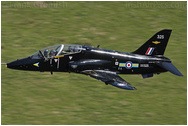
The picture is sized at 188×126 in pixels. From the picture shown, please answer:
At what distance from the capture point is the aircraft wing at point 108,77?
27059mm

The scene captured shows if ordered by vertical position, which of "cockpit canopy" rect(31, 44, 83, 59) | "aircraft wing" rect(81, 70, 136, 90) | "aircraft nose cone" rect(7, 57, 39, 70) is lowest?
"aircraft wing" rect(81, 70, 136, 90)

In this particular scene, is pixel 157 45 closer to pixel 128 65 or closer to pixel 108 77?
pixel 128 65

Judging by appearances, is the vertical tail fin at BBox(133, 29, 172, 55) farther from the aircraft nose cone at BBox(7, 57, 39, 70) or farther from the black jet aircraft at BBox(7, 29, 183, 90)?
the aircraft nose cone at BBox(7, 57, 39, 70)

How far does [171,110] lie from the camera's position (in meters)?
28.8

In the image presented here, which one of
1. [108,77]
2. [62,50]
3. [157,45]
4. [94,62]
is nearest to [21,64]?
[62,50]

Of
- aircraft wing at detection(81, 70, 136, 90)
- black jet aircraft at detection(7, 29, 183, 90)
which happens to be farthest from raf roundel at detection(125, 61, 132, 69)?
aircraft wing at detection(81, 70, 136, 90)

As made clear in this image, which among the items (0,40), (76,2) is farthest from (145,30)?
(0,40)

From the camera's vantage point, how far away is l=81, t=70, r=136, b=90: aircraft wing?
88.8 ft

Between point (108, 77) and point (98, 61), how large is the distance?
147 centimetres

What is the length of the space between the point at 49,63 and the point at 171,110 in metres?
8.74

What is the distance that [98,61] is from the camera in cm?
2936

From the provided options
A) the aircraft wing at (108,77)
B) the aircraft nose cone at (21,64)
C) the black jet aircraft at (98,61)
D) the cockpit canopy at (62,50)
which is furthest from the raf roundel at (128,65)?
the aircraft nose cone at (21,64)

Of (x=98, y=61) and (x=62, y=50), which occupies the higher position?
(x=62, y=50)

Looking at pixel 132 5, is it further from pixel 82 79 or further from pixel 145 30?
pixel 82 79
